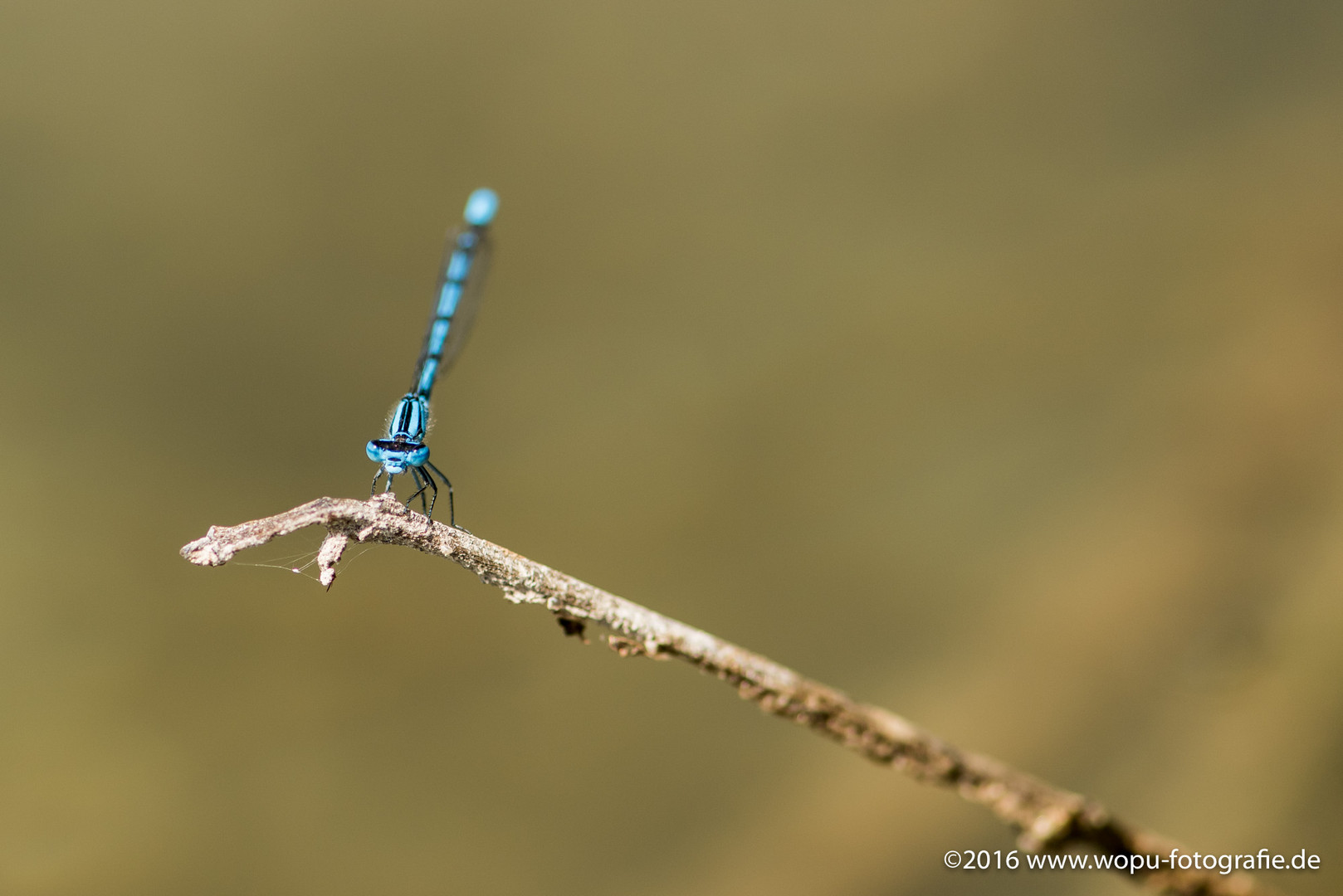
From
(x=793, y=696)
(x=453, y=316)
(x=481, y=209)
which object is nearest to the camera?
(x=793, y=696)

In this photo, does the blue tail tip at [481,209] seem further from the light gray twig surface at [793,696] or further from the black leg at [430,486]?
the light gray twig surface at [793,696]

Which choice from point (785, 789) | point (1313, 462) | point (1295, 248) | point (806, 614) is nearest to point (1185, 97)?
point (1295, 248)

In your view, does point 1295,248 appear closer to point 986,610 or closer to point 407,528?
point 986,610

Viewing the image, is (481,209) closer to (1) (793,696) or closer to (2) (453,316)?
(2) (453,316)

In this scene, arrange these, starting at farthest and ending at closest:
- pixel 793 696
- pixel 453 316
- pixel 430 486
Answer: pixel 453 316 < pixel 430 486 < pixel 793 696

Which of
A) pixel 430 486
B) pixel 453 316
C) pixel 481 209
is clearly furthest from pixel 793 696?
pixel 481 209

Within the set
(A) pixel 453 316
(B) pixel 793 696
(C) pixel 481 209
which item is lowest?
(B) pixel 793 696

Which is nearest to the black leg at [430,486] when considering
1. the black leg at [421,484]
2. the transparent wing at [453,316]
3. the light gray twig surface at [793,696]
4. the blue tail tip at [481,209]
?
the black leg at [421,484]

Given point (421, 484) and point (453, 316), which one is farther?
point (453, 316)

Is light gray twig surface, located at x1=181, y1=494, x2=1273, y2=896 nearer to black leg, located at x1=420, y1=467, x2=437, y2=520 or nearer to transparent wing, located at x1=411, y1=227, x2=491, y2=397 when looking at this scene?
black leg, located at x1=420, y1=467, x2=437, y2=520
